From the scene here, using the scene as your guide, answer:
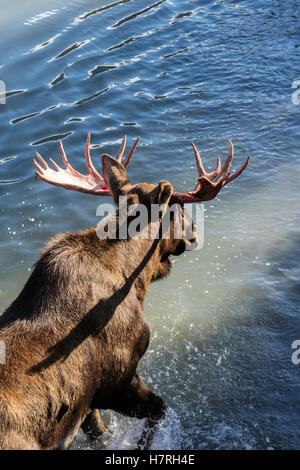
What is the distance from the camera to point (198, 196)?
4.64 metres

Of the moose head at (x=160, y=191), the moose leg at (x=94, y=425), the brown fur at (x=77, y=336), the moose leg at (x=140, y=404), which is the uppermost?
the moose head at (x=160, y=191)

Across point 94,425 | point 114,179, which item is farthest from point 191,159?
point 94,425

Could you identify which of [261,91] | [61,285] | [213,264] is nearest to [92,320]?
[61,285]

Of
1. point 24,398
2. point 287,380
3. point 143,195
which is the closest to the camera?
point 24,398

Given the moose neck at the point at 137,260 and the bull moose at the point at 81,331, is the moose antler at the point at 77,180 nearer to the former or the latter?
the bull moose at the point at 81,331

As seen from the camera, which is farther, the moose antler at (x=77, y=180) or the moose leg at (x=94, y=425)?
the moose antler at (x=77, y=180)

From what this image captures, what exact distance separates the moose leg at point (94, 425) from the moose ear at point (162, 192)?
1.64 meters

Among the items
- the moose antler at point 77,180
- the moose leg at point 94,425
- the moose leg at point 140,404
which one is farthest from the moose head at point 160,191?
the moose leg at point 94,425

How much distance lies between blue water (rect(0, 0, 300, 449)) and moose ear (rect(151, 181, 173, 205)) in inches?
68.5

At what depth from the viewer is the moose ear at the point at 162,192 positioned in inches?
163

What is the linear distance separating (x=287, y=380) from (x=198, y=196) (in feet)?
5.70

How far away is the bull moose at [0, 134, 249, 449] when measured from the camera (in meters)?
3.40

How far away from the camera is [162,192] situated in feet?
13.7

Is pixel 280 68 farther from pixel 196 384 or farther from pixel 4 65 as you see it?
pixel 196 384
